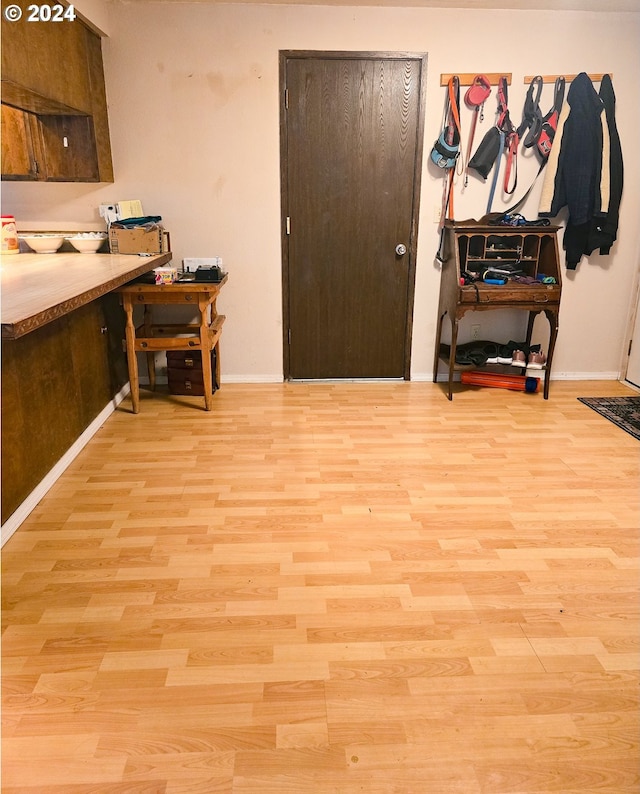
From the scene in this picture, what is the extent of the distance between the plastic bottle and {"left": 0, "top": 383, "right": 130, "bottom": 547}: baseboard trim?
44.1 inches

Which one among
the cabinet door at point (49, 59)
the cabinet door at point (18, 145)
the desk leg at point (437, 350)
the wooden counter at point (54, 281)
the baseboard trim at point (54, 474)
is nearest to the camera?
the wooden counter at point (54, 281)

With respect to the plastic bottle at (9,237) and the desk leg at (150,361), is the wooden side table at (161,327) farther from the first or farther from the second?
the plastic bottle at (9,237)

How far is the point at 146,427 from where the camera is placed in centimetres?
352

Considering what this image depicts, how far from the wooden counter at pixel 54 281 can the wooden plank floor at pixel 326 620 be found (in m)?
0.94

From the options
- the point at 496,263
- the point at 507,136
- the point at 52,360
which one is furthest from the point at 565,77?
the point at 52,360

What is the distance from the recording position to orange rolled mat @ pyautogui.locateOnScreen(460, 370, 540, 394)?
4.20 metres

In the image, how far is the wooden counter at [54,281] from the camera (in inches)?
72.4

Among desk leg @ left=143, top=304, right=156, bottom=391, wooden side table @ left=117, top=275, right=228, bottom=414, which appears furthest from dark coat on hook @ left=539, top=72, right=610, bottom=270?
desk leg @ left=143, top=304, right=156, bottom=391

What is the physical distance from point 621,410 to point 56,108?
157 inches

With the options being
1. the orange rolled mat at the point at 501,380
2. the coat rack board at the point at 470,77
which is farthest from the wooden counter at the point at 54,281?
the orange rolled mat at the point at 501,380

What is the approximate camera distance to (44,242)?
12.2 feet

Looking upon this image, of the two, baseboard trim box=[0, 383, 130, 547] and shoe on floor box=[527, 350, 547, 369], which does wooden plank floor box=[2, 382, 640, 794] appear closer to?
baseboard trim box=[0, 383, 130, 547]

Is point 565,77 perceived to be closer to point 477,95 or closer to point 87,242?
point 477,95

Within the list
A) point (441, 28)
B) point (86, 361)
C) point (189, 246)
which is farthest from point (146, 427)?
point (441, 28)
